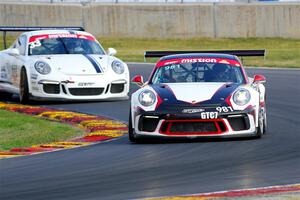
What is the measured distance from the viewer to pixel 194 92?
13352mm

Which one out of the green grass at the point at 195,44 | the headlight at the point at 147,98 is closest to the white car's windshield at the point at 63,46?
the headlight at the point at 147,98

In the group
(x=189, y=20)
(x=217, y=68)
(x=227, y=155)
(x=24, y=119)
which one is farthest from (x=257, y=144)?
(x=189, y=20)

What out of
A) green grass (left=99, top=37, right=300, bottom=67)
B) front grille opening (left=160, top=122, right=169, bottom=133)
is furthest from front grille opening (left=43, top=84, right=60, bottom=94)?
green grass (left=99, top=37, right=300, bottom=67)

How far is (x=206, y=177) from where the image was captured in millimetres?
10109

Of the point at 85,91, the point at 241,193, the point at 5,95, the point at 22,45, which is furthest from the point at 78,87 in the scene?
the point at 241,193

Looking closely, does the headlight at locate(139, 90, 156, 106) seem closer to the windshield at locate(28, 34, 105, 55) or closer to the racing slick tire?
the racing slick tire

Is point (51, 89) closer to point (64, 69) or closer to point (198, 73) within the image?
point (64, 69)

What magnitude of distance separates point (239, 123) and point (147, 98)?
116cm

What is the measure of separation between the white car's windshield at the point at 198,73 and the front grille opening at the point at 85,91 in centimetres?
477

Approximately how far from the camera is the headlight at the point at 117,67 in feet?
63.4

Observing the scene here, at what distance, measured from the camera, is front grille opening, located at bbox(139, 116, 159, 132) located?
42.9 ft

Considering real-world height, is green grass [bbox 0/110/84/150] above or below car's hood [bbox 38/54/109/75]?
below

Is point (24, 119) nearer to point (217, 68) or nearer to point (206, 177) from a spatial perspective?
point (217, 68)

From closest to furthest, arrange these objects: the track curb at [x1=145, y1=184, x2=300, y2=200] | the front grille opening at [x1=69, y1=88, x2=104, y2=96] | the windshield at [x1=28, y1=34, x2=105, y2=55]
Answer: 1. the track curb at [x1=145, y1=184, x2=300, y2=200]
2. the front grille opening at [x1=69, y1=88, x2=104, y2=96]
3. the windshield at [x1=28, y1=34, x2=105, y2=55]
